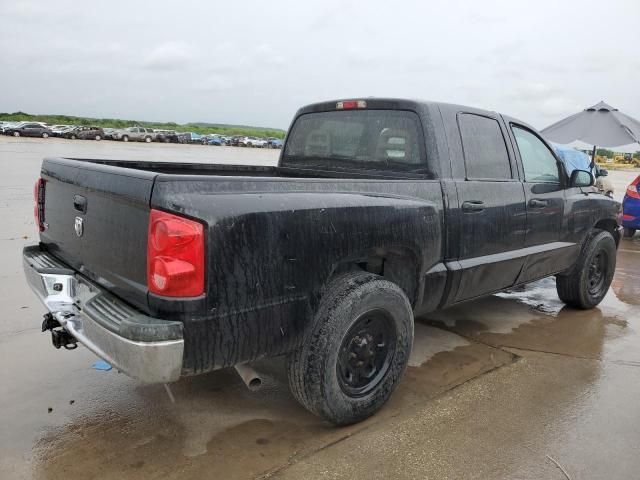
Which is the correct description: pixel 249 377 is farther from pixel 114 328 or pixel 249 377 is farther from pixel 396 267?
pixel 396 267

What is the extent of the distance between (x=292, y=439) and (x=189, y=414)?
0.66 metres

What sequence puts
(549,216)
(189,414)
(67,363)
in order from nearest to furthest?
(189,414) < (67,363) < (549,216)

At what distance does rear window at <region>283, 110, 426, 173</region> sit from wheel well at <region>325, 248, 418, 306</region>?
645 millimetres

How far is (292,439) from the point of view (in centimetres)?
299

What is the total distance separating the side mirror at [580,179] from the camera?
16.1 ft

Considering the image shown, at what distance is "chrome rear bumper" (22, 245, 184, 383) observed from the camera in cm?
230

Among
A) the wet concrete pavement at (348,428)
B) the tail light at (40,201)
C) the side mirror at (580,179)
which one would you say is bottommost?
the wet concrete pavement at (348,428)

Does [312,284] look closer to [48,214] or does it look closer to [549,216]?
[48,214]

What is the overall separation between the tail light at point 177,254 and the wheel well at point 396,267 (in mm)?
1057

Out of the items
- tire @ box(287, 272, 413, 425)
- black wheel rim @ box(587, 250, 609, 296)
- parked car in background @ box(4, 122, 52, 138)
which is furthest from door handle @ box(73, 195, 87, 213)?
parked car in background @ box(4, 122, 52, 138)

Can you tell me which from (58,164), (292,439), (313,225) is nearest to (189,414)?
(292,439)

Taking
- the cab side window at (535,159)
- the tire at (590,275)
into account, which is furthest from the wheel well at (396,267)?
the tire at (590,275)

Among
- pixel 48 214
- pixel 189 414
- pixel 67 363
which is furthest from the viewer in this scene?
pixel 67 363

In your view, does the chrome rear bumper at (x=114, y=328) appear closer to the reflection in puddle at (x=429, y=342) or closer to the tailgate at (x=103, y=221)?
the tailgate at (x=103, y=221)
